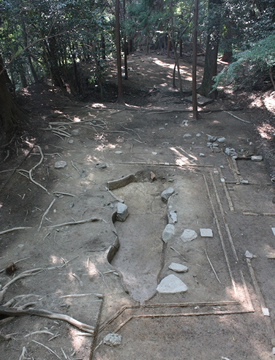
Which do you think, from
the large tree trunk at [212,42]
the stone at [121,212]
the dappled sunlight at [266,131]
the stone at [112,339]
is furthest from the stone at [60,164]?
the dappled sunlight at [266,131]

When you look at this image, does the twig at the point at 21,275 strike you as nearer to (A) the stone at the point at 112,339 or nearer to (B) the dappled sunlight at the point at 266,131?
(A) the stone at the point at 112,339

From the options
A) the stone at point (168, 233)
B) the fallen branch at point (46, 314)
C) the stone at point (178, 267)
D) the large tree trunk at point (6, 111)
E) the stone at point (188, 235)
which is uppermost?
the large tree trunk at point (6, 111)

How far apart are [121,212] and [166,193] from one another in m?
1.20

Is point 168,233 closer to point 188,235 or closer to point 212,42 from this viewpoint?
point 188,235

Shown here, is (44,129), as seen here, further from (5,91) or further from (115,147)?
(115,147)

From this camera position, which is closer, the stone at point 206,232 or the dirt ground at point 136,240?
the dirt ground at point 136,240

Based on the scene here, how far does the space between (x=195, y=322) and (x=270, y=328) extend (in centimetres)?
95


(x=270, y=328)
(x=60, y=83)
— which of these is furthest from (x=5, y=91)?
(x=270, y=328)

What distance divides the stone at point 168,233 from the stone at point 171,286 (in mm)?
945

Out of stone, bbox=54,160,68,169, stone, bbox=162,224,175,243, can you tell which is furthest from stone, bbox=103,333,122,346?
stone, bbox=54,160,68,169

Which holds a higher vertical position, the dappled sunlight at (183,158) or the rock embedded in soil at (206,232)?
the dappled sunlight at (183,158)

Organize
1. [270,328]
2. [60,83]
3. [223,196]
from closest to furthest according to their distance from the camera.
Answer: [270,328]
[223,196]
[60,83]

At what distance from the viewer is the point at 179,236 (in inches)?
199

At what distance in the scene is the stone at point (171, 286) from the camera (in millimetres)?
4015
